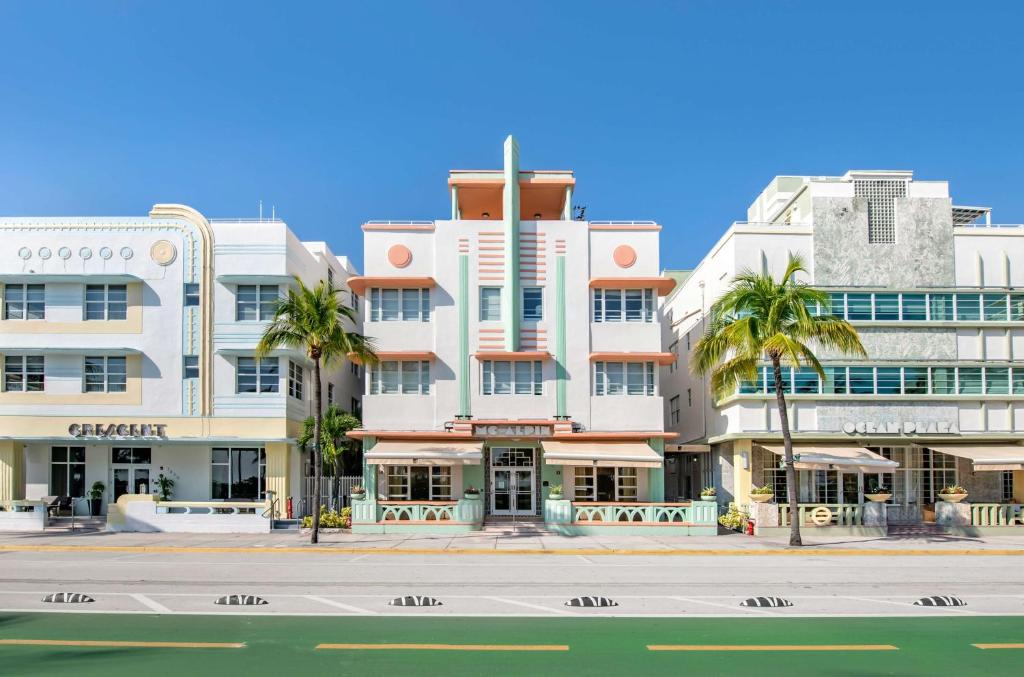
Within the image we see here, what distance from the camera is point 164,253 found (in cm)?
3778

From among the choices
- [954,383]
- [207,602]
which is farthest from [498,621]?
[954,383]

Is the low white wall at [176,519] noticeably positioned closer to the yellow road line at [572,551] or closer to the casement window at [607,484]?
the yellow road line at [572,551]

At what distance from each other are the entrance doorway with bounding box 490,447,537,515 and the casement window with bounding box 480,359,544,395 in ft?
8.10

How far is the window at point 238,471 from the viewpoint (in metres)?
38.0

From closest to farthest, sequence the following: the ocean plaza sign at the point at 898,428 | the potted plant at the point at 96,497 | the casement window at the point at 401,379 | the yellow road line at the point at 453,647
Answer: the yellow road line at the point at 453,647 < the ocean plaza sign at the point at 898,428 < the casement window at the point at 401,379 < the potted plant at the point at 96,497

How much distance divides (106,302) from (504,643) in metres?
29.8

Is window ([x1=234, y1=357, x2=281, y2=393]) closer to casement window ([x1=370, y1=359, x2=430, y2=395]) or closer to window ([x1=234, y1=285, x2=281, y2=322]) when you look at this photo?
window ([x1=234, y1=285, x2=281, y2=322])

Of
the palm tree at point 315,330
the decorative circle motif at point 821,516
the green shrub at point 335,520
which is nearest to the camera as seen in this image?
the palm tree at point 315,330

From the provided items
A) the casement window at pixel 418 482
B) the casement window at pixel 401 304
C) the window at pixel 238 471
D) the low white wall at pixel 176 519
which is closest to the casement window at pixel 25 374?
the low white wall at pixel 176 519

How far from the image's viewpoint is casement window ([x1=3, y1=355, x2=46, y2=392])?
123ft

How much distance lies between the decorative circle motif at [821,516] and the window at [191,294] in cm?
2529

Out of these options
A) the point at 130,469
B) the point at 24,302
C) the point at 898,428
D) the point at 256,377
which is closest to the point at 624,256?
the point at 898,428

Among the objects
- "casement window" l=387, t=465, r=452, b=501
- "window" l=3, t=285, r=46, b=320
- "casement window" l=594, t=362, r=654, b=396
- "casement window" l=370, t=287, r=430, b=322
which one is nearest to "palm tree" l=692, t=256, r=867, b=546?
"casement window" l=594, t=362, r=654, b=396

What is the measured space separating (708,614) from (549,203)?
28270mm
